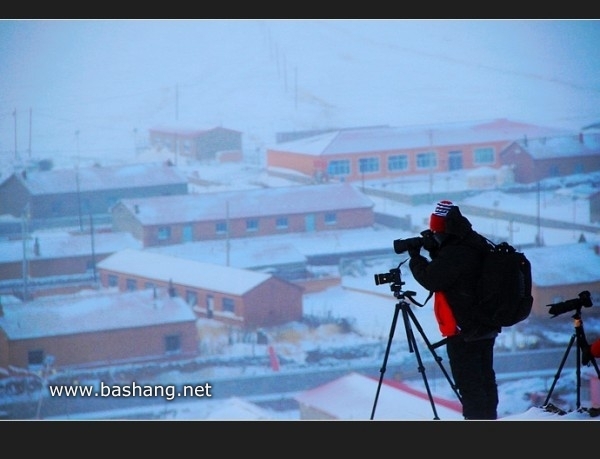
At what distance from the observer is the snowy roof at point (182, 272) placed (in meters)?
7.08

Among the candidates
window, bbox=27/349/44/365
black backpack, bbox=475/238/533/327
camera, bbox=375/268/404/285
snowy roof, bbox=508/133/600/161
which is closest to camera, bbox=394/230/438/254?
black backpack, bbox=475/238/533/327

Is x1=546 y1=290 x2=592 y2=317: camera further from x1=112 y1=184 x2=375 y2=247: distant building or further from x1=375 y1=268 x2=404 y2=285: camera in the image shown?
x1=112 y1=184 x2=375 y2=247: distant building

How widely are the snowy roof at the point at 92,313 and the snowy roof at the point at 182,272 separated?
16 cm

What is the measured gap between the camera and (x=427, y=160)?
7.33 metres

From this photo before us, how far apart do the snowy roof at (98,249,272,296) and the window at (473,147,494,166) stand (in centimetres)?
189

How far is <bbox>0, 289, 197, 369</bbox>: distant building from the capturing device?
6.86 metres

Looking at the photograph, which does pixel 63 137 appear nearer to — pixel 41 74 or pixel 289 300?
pixel 41 74

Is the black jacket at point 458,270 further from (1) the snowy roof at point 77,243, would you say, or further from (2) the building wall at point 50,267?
(2) the building wall at point 50,267

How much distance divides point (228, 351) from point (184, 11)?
2.57 meters

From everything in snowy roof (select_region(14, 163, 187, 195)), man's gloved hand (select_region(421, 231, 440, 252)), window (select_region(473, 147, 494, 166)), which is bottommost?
man's gloved hand (select_region(421, 231, 440, 252))

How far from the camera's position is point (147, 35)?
6797 mm

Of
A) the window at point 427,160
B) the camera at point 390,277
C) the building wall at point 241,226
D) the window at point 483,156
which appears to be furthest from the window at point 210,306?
the camera at point 390,277

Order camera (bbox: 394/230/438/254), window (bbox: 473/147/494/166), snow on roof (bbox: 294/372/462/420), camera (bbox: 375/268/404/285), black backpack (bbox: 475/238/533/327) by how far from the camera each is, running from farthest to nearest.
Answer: window (bbox: 473/147/494/166) < snow on roof (bbox: 294/372/462/420) < camera (bbox: 375/268/404/285) < camera (bbox: 394/230/438/254) < black backpack (bbox: 475/238/533/327)

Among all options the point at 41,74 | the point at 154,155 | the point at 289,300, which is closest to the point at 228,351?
the point at 289,300
